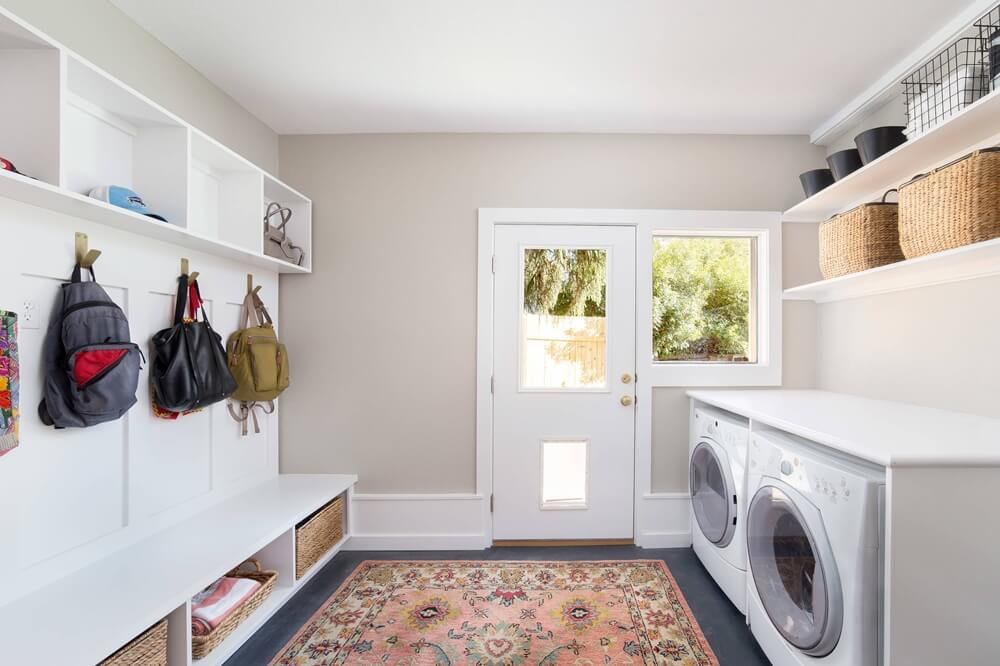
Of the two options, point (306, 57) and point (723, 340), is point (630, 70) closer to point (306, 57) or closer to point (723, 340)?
point (306, 57)

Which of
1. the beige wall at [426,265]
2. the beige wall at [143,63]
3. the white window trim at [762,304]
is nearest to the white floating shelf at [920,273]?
the white window trim at [762,304]

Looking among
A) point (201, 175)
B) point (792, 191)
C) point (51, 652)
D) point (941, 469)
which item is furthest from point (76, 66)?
point (792, 191)

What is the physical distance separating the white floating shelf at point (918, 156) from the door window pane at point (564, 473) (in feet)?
5.90

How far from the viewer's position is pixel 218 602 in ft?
5.54

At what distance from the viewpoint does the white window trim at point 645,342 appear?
2.64m

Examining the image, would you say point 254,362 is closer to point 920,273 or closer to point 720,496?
point 720,496

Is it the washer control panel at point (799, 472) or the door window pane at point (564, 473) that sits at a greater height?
the washer control panel at point (799, 472)

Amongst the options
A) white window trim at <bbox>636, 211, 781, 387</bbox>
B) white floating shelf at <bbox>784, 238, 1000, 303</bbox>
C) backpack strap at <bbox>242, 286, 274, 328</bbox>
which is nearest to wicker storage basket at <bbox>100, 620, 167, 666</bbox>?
backpack strap at <bbox>242, 286, 274, 328</bbox>

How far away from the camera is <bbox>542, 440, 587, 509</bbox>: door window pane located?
8.75 ft

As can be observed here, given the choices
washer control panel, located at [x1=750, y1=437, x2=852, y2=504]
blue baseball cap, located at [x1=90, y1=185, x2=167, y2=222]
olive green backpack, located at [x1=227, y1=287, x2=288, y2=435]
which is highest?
blue baseball cap, located at [x1=90, y1=185, x2=167, y2=222]

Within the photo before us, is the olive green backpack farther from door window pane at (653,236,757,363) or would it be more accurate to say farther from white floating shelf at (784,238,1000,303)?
white floating shelf at (784,238,1000,303)

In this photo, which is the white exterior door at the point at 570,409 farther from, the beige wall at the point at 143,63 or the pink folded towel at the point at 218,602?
the beige wall at the point at 143,63

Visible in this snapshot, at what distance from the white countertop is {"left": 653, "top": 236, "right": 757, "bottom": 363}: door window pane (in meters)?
0.49

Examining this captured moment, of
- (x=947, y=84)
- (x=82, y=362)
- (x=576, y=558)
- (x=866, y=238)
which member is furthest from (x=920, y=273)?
(x=82, y=362)
